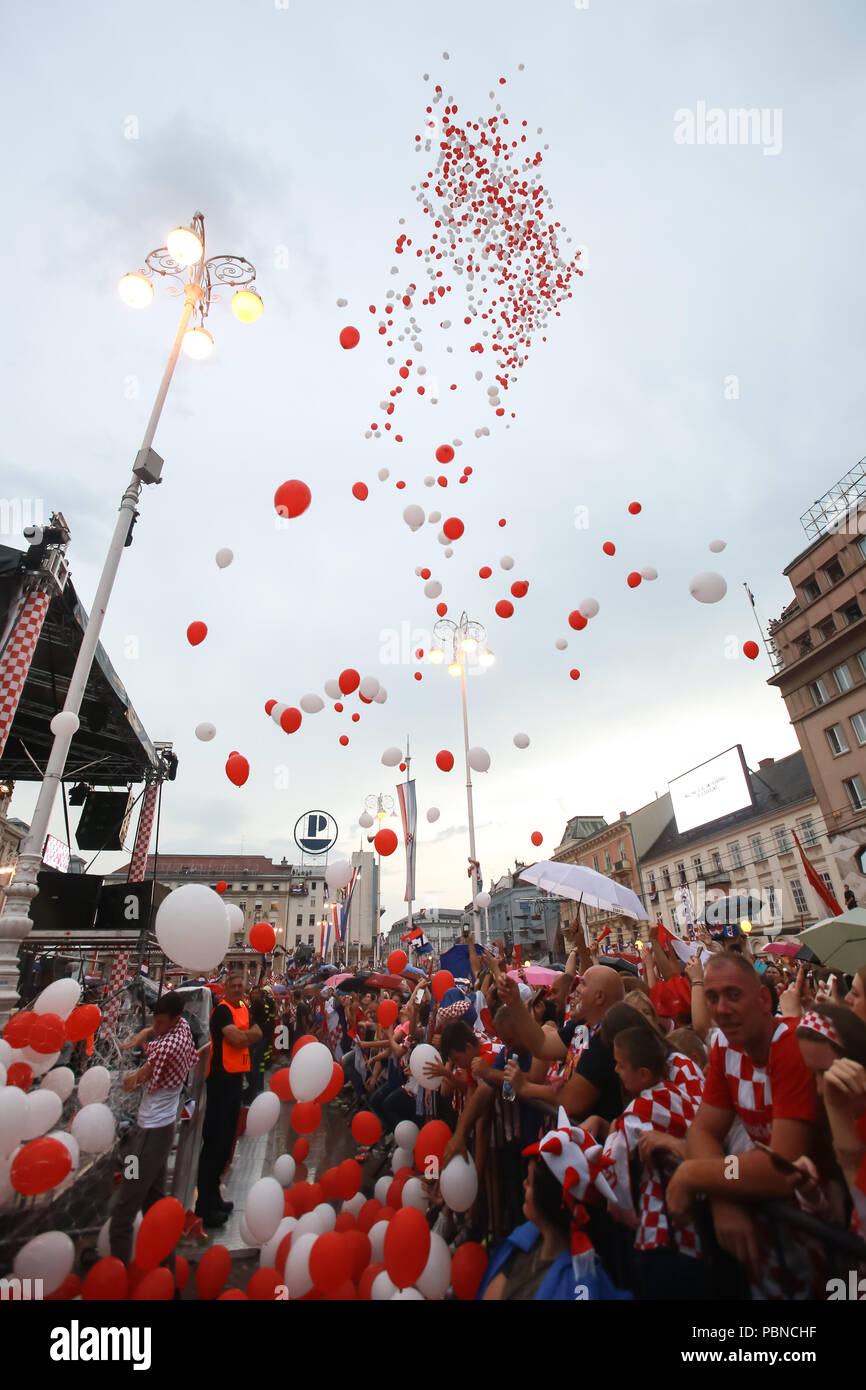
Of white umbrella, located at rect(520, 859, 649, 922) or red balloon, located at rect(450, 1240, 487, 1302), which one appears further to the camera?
white umbrella, located at rect(520, 859, 649, 922)

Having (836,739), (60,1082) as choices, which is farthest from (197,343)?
(836,739)

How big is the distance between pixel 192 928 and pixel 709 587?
19.7 ft

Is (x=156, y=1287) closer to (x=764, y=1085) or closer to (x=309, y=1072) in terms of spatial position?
(x=309, y=1072)

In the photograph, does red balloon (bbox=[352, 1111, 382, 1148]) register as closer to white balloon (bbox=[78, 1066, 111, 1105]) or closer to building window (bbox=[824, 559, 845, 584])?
white balloon (bbox=[78, 1066, 111, 1105])

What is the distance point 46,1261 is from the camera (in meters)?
3.11

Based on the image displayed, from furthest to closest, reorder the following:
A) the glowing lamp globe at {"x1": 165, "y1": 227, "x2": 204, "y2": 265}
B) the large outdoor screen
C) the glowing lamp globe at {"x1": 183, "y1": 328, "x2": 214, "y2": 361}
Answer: the large outdoor screen → the glowing lamp globe at {"x1": 183, "y1": 328, "x2": 214, "y2": 361} → the glowing lamp globe at {"x1": 165, "y1": 227, "x2": 204, "y2": 265}

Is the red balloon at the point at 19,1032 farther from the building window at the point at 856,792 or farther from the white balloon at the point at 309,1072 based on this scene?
the building window at the point at 856,792

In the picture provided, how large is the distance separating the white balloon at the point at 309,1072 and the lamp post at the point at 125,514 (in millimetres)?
2174

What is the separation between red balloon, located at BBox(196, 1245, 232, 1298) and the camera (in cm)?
331

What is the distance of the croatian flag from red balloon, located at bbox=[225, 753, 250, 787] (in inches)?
230

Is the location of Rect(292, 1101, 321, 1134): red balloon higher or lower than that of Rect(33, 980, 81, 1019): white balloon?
lower

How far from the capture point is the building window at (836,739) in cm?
2342

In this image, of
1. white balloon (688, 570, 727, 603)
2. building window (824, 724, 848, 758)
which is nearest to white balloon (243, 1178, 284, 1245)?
white balloon (688, 570, 727, 603)

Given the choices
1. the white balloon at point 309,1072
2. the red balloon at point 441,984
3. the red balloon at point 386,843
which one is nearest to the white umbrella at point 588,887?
the red balloon at point 441,984
